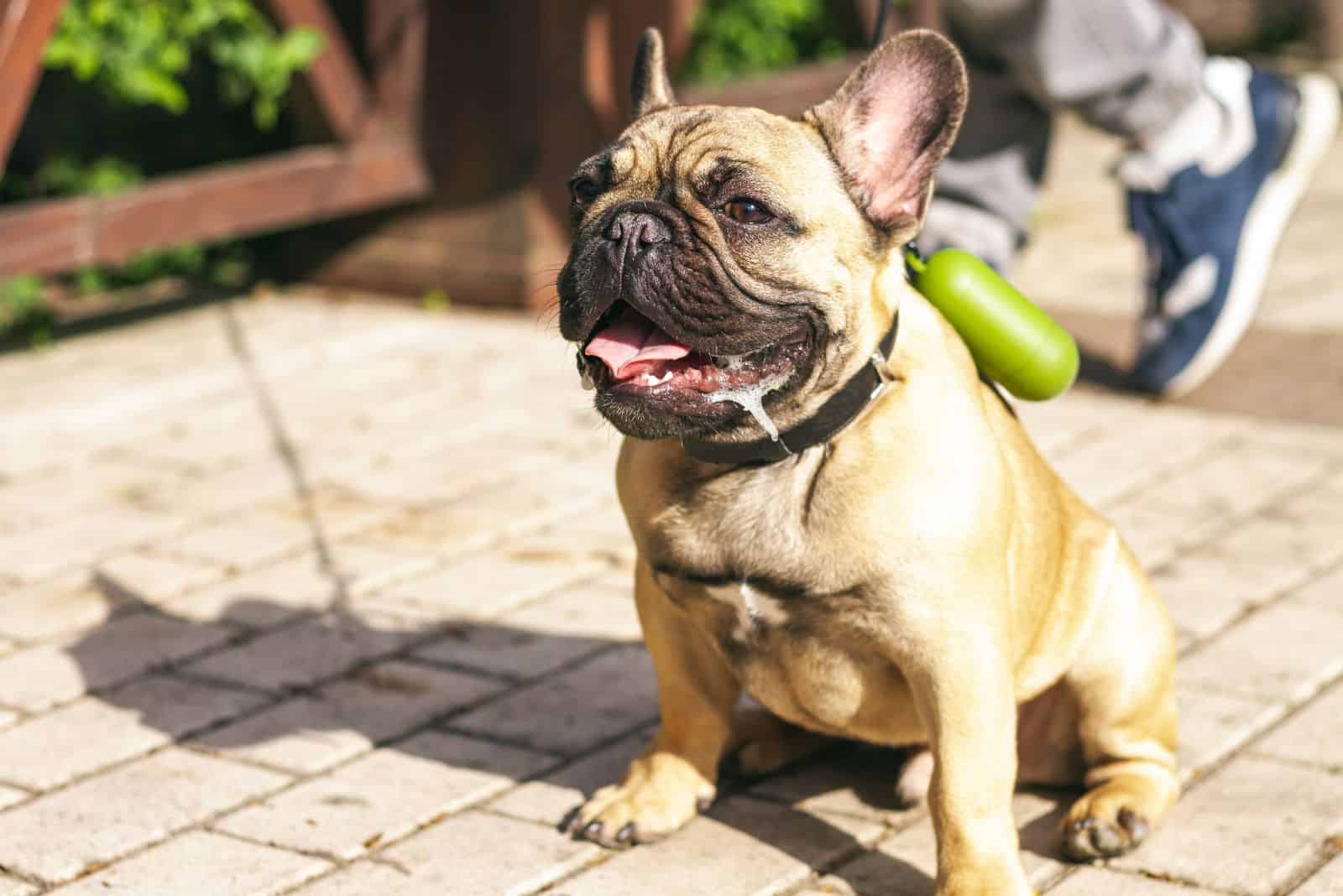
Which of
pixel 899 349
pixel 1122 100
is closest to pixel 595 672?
pixel 899 349

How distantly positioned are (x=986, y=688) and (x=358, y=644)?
172cm

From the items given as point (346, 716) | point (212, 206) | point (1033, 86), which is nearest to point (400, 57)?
point (212, 206)

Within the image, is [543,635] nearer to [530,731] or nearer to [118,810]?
[530,731]

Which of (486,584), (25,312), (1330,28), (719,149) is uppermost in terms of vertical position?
(719,149)

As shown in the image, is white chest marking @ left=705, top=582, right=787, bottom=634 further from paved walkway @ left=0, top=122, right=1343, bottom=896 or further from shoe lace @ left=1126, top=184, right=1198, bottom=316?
shoe lace @ left=1126, top=184, right=1198, bottom=316

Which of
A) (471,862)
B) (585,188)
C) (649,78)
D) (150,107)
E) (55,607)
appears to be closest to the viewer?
(585,188)

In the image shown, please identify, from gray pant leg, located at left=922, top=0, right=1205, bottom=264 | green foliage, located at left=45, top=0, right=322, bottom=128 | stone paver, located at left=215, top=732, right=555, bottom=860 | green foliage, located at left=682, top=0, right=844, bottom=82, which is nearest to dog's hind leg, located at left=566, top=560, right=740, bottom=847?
stone paver, located at left=215, top=732, right=555, bottom=860

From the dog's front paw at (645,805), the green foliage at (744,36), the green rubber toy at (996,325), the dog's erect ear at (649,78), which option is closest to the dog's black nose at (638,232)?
the dog's erect ear at (649,78)

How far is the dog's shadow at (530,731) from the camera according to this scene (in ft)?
10.2

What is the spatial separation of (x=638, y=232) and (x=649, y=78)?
0.57 meters

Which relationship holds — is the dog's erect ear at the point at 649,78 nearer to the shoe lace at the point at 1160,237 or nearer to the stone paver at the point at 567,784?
the stone paver at the point at 567,784

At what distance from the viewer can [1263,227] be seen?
230 inches

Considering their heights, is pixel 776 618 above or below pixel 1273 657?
above

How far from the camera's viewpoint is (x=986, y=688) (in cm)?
277
